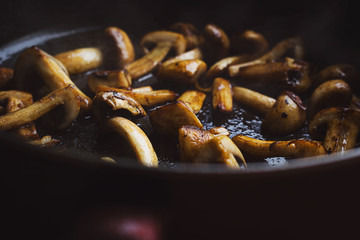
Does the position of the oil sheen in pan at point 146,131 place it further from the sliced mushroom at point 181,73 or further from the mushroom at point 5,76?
the mushroom at point 5,76

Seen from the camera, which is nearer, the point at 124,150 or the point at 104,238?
the point at 104,238

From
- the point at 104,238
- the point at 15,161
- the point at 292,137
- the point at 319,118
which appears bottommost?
the point at 292,137

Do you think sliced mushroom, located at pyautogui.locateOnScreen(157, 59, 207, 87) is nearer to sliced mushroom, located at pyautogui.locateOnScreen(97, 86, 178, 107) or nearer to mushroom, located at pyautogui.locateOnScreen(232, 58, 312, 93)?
sliced mushroom, located at pyautogui.locateOnScreen(97, 86, 178, 107)

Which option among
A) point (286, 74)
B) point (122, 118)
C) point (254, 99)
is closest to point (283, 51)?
point (286, 74)

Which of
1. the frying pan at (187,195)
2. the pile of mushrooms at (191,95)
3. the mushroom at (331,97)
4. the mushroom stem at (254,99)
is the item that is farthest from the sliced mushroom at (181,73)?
the frying pan at (187,195)

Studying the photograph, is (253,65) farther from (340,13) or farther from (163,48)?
(340,13)

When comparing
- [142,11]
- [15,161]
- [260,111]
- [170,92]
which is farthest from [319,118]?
[142,11]
